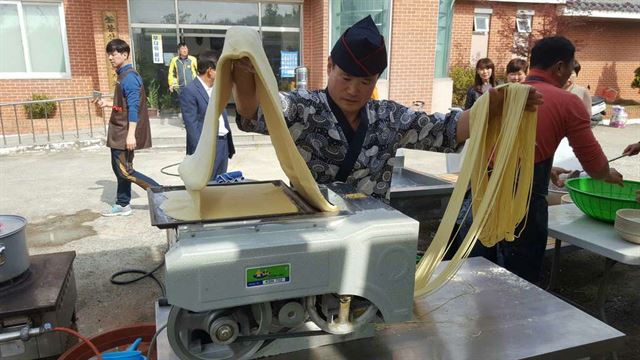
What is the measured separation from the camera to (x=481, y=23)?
1330 centimetres

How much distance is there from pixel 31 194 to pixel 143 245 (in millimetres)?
2557

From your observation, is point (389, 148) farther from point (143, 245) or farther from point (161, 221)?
point (143, 245)

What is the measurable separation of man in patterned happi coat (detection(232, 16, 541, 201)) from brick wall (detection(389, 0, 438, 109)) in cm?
891

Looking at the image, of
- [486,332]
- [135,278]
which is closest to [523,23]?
[135,278]

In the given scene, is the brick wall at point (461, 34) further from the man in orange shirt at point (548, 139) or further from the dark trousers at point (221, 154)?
the man in orange shirt at point (548, 139)

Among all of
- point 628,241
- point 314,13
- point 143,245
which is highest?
point 314,13

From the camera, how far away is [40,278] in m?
2.46

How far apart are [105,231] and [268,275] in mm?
4177

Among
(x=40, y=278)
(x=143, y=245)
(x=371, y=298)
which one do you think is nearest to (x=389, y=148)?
(x=371, y=298)

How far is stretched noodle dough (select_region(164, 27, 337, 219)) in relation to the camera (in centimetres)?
116

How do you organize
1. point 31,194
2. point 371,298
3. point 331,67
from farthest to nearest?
1. point 31,194
2. point 331,67
3. point 371,298

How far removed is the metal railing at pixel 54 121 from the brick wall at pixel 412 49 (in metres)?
6.18

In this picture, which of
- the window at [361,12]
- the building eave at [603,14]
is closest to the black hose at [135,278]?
the window at [361,12]

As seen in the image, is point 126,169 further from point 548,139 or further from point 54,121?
point 54,121
